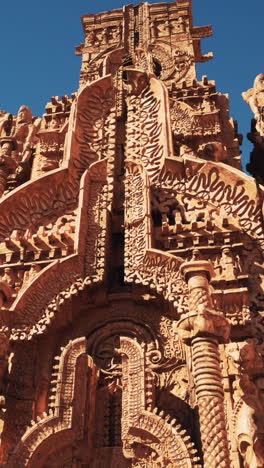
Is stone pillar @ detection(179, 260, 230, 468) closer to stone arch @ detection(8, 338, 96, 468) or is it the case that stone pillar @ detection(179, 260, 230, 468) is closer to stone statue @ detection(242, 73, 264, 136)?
stone arch @ detection(8, 338, 96, 468)

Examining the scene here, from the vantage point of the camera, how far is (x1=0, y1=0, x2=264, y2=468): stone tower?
Result: 6.62 metres

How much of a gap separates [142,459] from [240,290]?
274 cm

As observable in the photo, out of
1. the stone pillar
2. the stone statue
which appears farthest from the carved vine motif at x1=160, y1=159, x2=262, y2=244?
the stone statue

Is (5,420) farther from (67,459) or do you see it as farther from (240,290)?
(240,290)

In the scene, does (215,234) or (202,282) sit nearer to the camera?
(202,282)

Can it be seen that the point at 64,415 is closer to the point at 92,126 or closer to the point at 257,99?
the point at 92,126

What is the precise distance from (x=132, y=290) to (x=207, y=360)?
286 cm

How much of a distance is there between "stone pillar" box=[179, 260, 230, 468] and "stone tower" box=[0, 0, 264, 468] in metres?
0.02

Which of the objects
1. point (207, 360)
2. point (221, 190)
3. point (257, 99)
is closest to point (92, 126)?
point (221, 190)

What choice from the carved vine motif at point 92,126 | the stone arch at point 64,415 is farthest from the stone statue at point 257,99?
the stone arch at point 64,415

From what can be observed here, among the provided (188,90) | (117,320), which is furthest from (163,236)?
(188,90)

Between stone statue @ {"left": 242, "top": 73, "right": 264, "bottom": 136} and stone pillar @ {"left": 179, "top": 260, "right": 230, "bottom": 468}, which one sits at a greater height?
stone statue @ {"left": 242, "top": 73, "right": 264, "bottom": 136}

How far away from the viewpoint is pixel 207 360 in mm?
6223

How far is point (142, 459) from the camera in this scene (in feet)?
21.8
